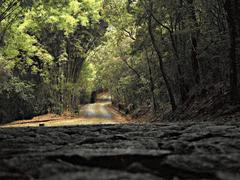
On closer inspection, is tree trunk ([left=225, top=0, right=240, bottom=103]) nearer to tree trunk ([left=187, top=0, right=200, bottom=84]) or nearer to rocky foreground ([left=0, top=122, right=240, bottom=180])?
tree trunk ([left=187, top=0, right=200, bottom=84])

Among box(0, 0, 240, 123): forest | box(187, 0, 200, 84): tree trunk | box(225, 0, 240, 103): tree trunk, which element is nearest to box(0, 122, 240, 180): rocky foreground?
box(225, 0, 240, 103): tree trunk

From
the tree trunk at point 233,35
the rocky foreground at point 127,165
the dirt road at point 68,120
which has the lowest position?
the dirt road at point 68,120

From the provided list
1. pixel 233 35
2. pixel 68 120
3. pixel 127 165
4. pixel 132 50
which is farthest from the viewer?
pixel 68 120

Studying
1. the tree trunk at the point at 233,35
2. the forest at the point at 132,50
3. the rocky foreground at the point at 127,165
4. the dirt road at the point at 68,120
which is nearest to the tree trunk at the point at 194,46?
the forest at the point at 132,50

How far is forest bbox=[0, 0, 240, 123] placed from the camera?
13250 mm

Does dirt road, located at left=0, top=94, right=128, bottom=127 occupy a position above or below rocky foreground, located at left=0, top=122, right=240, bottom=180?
below

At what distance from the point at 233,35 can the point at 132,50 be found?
11152 mm

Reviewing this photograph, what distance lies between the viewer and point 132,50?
20.8 meters

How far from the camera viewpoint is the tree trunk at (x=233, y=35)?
9.98 m

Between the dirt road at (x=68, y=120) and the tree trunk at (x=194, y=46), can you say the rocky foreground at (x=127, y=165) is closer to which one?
the dirt road at (x=68, y=120)

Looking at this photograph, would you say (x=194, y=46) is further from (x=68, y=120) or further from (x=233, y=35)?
(x=68, y=120)

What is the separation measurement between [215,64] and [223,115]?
4.47 meters

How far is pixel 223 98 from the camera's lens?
39.5 ft

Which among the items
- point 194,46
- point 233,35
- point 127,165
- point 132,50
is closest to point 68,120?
point 132,50
